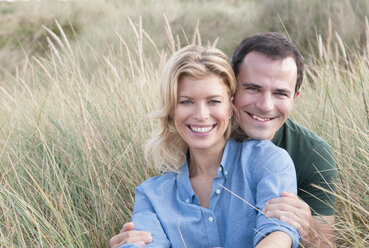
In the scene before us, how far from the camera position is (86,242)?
100 inches

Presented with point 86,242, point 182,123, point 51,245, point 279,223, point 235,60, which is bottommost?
point 86,242

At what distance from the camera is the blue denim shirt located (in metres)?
2.05

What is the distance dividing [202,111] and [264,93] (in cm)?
54

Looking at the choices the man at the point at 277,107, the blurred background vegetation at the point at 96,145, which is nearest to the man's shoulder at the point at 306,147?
the man at the point at 277,107

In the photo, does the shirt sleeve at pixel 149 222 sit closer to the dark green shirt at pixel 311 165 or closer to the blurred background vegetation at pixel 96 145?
the blurred background vegetation at pixel 96 145

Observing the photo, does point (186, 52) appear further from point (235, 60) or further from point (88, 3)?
point (88, 3)

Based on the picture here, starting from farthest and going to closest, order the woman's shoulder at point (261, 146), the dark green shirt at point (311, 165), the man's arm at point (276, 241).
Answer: the dark green shirt at point (311, 165)
the woman's shoulder at point (261, 146)
the man's arm at point (276, 241)

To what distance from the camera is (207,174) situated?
2320 mm

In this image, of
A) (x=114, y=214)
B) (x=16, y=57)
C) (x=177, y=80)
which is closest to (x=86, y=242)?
(x=114, y=214)

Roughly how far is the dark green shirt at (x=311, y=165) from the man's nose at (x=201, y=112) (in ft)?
2.31

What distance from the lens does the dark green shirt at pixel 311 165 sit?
245 cm

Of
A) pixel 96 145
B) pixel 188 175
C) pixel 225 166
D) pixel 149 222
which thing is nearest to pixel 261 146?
pixel 225 166

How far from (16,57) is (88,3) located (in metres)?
3.40

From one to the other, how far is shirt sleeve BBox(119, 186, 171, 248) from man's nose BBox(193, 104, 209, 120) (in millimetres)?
546
